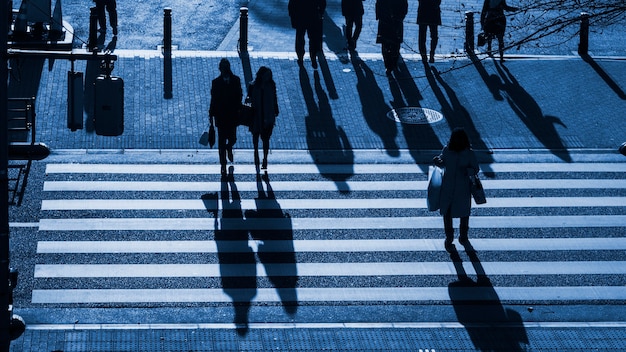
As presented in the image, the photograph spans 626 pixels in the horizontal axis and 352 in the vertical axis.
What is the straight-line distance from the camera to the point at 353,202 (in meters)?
16.5

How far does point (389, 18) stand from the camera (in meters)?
21.7

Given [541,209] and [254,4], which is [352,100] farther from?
[254,4]

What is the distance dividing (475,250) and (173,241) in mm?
3861

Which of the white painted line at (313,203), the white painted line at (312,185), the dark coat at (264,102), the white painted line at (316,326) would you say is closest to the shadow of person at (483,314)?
the white painted line at (316,326)

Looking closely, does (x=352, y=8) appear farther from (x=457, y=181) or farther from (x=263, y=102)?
(x=457, y=181)

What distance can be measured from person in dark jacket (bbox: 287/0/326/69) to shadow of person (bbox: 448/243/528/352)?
8.37 meters

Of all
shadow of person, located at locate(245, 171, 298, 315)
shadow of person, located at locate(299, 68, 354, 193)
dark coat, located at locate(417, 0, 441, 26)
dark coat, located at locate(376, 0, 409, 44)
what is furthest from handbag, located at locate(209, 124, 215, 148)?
dark coat, located at locate(417, 0, 441, 26)

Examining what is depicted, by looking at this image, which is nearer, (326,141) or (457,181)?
(457,181)

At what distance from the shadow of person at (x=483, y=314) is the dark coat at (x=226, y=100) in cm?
412

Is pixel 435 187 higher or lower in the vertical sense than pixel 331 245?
higher

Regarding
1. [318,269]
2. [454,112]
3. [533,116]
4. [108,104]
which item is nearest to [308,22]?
[454,112]

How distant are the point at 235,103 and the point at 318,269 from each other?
3.46 metres

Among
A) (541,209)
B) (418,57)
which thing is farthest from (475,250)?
(418,57)

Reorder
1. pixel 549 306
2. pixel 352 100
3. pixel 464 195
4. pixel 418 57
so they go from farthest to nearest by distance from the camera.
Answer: pixel 418 57 < pixel 352 100 < pixel 464 195 < pixel 549 306
